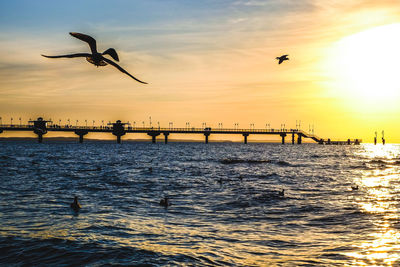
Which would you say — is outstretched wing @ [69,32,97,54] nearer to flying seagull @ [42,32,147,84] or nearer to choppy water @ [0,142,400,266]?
flying seagull @ [42,32,147,84]

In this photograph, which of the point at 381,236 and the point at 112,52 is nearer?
the point at 112,52

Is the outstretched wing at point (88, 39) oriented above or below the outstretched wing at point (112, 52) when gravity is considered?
above

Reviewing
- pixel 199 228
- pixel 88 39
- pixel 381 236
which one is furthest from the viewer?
pixel 199 228

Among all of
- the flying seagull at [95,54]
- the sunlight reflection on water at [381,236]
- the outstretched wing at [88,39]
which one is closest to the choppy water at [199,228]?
the sunlight reflection on water at [381,236]

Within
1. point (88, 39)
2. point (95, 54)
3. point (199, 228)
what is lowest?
point (199, 228)

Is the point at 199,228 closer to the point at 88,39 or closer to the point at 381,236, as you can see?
the point at 381,236

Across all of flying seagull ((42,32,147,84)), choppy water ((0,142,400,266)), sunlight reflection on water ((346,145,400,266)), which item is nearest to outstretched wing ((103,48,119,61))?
flying seagull ((42,32,147,84))

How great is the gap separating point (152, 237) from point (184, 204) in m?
8.34

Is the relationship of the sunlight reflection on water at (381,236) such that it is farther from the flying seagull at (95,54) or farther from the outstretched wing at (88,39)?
the outstretched wing at (88,39)

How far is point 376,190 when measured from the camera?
3297cm

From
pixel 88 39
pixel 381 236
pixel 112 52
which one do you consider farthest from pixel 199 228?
pixel 88 39

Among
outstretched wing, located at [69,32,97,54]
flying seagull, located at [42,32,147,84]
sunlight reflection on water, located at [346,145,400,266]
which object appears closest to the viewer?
outstretched wing, located at [69,32,97,54]

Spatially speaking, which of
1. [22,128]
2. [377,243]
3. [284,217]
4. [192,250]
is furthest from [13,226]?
[22,128]

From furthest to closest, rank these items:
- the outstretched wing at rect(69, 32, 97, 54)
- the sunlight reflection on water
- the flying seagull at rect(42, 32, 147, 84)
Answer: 1. the sunlight reflection on water
2. the flying seagull at rect(42, 32, 147, 84)
3. the outstretched wing at rect(69, 32, 97, 54)
